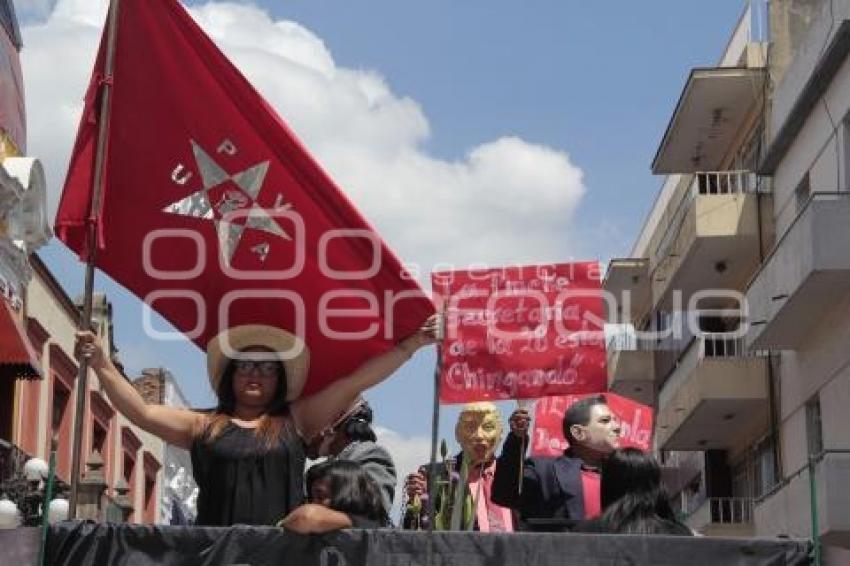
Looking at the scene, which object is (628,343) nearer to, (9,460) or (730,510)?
(730,510)

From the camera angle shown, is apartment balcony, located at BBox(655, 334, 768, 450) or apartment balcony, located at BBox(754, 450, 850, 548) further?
apartment balcony, located at BBox(655, 334, 768, 450)

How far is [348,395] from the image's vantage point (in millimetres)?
6730

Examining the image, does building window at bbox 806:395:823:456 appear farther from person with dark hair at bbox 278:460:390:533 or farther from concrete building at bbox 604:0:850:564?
person with dark hair at bbox 278:460:390:533

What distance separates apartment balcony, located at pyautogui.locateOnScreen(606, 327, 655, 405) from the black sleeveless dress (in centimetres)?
3191

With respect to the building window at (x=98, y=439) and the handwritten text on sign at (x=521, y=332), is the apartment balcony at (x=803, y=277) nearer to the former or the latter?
the building window at (x=98, y=439)

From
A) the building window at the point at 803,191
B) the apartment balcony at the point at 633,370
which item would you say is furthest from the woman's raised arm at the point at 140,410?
the apartment balcony at the point at 633,370

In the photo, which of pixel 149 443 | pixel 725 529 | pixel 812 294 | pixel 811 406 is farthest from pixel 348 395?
pixel 149 443

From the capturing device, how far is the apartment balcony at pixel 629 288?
38.3m

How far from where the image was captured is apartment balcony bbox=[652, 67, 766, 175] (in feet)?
97.2

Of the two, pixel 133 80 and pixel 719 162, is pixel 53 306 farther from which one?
pixel 133 80

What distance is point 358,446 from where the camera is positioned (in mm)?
6840

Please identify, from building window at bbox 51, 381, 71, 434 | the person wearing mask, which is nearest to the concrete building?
building window at bbox 51, 381, 71, 434

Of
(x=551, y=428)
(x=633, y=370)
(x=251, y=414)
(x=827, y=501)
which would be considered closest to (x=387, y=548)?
(x=251, y=414)

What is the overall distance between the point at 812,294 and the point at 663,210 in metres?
13.9
